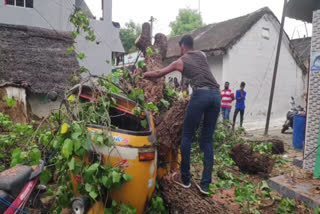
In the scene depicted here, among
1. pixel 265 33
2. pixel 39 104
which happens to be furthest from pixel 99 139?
pixel 265 33

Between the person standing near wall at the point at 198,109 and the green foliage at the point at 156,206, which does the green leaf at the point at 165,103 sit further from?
the green foliage at the point at 156,206

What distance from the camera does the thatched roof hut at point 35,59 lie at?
802 cm

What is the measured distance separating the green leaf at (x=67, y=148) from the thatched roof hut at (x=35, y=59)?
5.70m

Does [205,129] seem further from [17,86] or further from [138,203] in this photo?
[17,86]

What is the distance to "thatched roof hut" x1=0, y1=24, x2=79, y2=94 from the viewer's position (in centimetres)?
802

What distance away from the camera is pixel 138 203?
9.41 ft

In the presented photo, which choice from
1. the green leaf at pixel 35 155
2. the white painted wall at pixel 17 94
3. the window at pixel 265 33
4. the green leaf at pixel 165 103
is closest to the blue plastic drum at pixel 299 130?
the green leaf at pixel 165 103

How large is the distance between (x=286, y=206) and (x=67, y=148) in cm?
311

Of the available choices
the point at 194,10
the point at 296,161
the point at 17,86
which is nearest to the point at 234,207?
the point at 296,161

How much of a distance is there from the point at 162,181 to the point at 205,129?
89 centimetres

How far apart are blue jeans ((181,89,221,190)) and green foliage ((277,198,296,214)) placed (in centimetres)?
117

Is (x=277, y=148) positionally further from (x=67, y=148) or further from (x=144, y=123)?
(x=67, y=148)

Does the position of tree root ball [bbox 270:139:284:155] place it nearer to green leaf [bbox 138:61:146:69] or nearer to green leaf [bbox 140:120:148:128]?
green leaf [bbox 138:61:146:69]

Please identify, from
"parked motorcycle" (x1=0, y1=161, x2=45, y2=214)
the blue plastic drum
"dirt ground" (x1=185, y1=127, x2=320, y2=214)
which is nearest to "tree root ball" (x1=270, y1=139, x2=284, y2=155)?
"dirt ground" (x1=185, y1=127, x2=320, y2=214)
